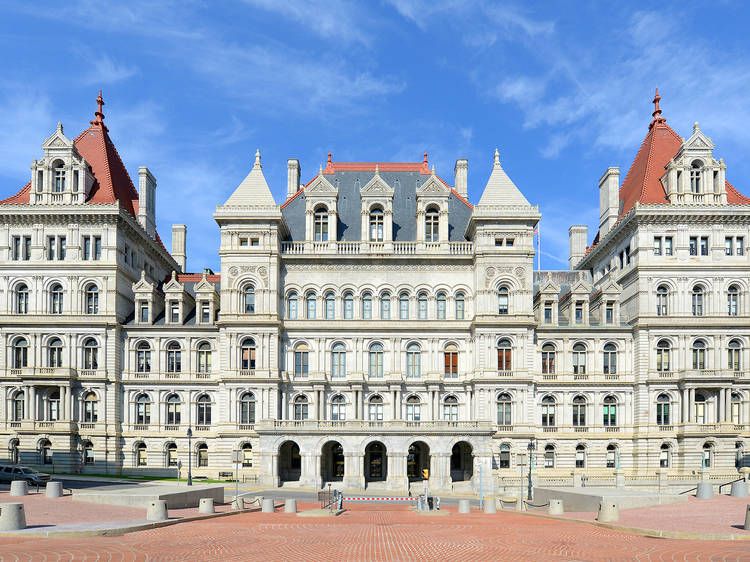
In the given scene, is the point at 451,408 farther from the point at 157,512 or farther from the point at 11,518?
the point at 11,518

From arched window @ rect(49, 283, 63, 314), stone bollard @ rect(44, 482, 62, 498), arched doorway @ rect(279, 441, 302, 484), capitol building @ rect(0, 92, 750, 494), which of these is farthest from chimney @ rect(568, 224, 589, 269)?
stone bollard @ rect(44, 482, 62, 498)

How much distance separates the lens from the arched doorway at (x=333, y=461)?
194ft

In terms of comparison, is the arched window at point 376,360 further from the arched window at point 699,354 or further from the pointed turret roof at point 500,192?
the arched window at point 699,354

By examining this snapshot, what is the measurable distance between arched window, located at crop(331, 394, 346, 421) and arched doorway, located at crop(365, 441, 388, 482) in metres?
3.79

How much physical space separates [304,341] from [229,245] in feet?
34.2

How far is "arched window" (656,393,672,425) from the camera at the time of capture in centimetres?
6147

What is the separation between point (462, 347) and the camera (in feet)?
205

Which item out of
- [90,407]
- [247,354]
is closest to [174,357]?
[247,354]

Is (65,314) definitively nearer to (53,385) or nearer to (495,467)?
(53,385)

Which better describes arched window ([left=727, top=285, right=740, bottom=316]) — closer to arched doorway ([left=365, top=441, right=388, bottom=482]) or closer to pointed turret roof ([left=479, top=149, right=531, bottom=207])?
pointed turret roof ([left=479, top=149, right=531, bottom=207])

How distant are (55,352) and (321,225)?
25152 millimetres

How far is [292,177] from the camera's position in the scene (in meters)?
72.4

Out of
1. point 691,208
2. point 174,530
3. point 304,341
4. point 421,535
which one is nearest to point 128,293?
point 304,341

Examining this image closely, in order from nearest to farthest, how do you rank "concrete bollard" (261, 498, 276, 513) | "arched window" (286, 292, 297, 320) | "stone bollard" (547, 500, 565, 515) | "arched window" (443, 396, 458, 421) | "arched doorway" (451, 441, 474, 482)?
"stone bollard" (547, 500, 565, 515), "concrete bollard" (261, 498, 276, 513), "arched doorway" (451, 441, 474, 482), "arched window" (443, 396, 458, 421), "arched window" (286, 292, 297, 320)
